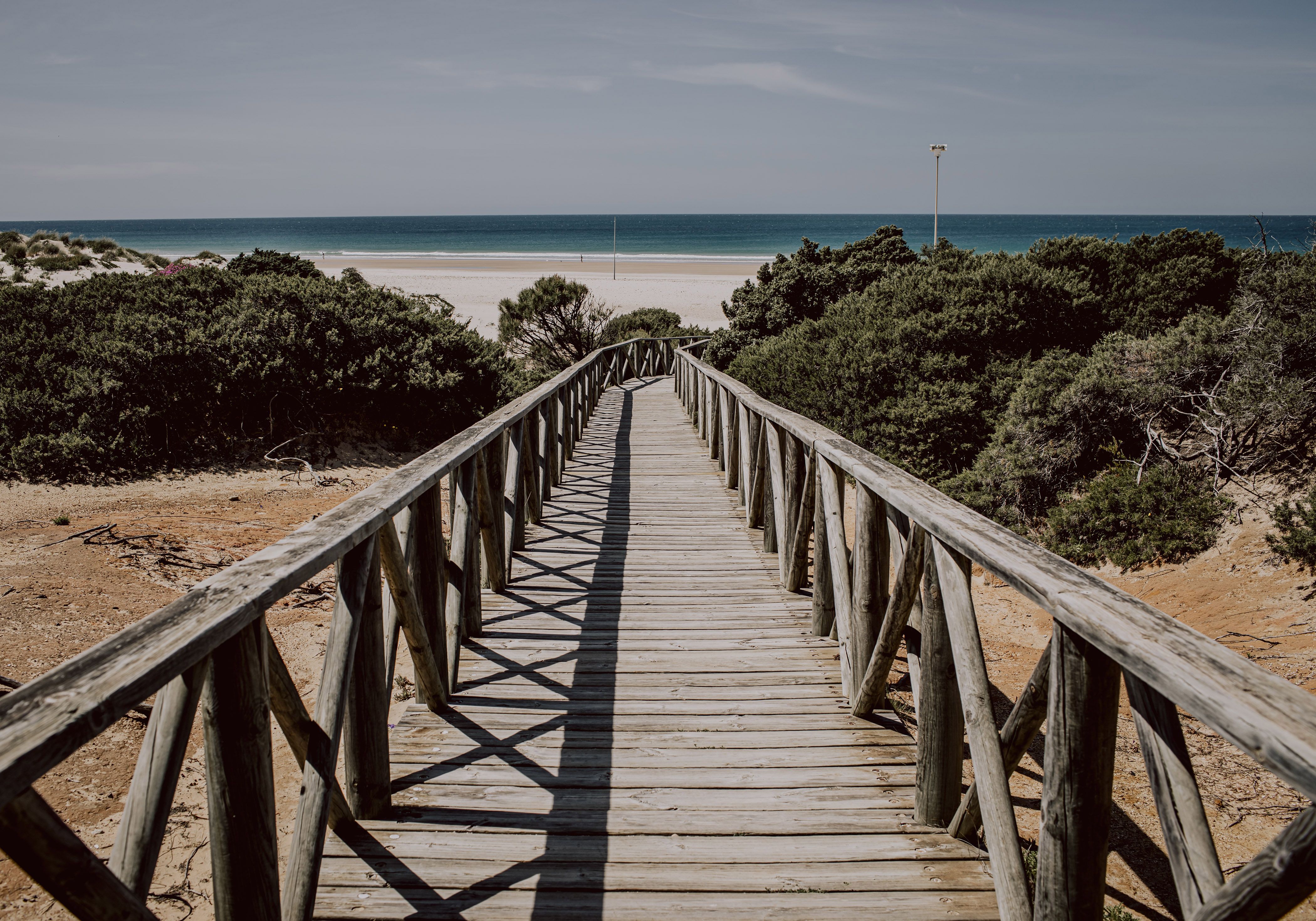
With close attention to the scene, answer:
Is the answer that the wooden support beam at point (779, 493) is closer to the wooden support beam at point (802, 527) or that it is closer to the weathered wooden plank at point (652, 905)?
the wooden support beam at point (802, 527)

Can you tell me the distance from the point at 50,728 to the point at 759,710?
259cm

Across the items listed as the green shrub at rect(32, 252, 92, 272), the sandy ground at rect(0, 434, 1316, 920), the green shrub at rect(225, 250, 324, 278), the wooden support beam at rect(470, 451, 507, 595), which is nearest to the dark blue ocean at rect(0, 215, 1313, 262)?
the green shrub at rect(32, 252, 92, 272)

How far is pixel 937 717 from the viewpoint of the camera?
243 centimetres

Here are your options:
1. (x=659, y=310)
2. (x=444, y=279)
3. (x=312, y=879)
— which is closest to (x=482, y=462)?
(x=312, y=879)

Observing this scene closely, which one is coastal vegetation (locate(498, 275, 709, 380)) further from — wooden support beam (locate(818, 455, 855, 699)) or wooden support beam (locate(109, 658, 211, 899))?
wooden support beam (locate(109, 658, 211, 899))

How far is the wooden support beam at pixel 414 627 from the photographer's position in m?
2.56

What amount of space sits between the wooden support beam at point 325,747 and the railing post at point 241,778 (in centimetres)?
23

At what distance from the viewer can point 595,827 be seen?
8.04ft

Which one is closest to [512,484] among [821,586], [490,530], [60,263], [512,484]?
[512,484]

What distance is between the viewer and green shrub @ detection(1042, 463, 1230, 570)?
6824mm

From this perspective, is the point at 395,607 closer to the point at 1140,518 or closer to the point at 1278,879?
the point at 1278,879

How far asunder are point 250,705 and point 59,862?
514mm

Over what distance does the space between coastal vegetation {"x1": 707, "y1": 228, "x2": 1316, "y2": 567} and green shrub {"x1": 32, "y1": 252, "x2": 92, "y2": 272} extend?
2352 cm

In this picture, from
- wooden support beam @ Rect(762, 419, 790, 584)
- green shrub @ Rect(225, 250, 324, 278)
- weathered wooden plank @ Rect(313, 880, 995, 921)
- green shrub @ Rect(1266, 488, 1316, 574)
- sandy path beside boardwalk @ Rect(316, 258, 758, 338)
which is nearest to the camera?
weathered wooden plank @ Rect(313, 880, 995, 921)
